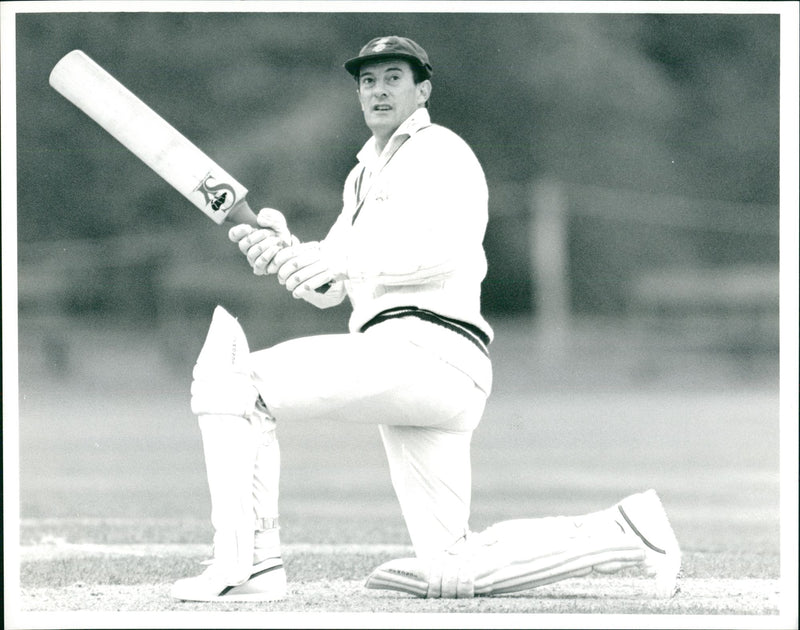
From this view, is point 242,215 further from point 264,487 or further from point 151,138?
point 264,487

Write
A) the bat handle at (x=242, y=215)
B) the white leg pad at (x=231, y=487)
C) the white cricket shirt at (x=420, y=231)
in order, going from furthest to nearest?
1. the bat handle at (x=242, y=215)
2. the white cricket shirt at (x=420, y=231)
3. the white leg pad at (x=231, y=487)

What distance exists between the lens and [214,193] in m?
5.14

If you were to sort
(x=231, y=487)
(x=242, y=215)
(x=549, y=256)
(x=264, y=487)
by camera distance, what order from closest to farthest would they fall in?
(x=231, y=487), (x=264, y=487), (x=242, y=215), (x=549, y=256)

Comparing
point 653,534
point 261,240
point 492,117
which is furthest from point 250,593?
point 492,117

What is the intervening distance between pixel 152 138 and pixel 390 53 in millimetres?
794

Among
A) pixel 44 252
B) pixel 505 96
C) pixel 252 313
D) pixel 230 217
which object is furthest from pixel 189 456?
pixel 505 96

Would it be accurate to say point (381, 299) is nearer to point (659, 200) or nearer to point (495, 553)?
point (495, 553)

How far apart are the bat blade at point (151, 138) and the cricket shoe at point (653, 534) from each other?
1.55 meters

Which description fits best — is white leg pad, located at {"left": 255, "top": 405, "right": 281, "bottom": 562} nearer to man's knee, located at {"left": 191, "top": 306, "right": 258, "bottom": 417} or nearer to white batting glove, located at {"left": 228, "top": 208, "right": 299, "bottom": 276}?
man's knee, located at {"left": 191, "top": 306, "right": 258, "bottom": 417}

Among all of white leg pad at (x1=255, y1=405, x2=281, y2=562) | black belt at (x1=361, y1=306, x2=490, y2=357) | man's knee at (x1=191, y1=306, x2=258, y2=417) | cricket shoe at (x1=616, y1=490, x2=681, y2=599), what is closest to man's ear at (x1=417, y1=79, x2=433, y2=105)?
black belt at (x1=361, y1=306, x2=490, y2=357)

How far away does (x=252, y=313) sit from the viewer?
69.9 feet

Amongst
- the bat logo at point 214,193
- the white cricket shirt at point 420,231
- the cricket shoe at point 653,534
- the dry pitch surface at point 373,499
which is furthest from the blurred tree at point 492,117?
the cricket shoe at point 653,534

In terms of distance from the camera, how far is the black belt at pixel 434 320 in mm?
4918

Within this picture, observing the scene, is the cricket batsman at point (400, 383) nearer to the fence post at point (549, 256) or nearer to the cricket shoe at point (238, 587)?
the cricket shoe at point (238, 587)
